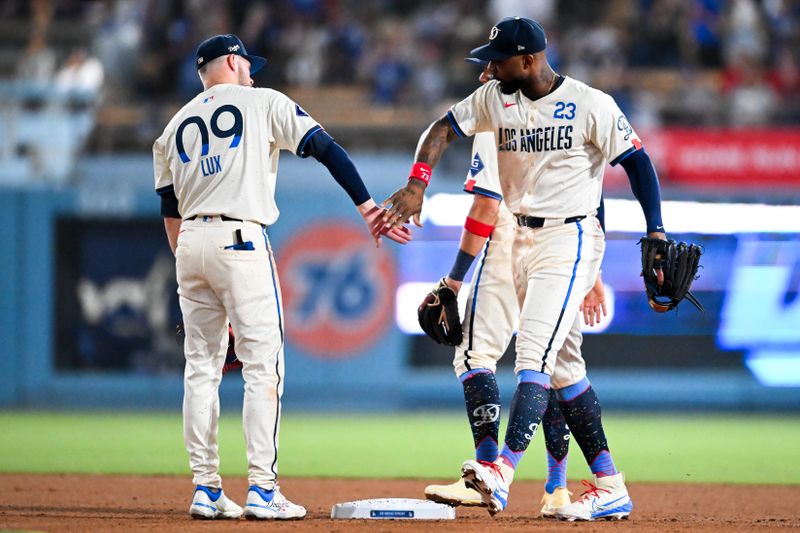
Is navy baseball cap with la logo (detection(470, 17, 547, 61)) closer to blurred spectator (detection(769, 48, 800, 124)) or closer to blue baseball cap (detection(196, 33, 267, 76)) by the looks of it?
blue baseball cap (detection(196, 33, 267, 76))

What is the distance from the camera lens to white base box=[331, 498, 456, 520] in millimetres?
5211

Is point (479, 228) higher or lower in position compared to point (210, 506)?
higher

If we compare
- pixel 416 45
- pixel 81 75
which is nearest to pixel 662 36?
pixel 416 45

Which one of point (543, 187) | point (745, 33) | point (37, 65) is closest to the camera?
point (543, 187)

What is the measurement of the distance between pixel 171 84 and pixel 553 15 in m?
4.98

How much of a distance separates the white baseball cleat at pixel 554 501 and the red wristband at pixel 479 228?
127 cm

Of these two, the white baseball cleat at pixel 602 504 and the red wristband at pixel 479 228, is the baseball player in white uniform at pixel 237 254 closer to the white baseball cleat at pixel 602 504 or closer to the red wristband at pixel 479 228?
the red wristband at pixel 479 228

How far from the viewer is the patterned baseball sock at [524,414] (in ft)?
17.1

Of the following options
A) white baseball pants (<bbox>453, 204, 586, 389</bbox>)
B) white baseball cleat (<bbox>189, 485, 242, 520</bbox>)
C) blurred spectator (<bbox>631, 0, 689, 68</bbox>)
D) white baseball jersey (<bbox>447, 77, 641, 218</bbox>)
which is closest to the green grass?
white baseball pants (<bbox>453, 204, 586, 389</bbox>)

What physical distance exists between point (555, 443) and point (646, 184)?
135 cm

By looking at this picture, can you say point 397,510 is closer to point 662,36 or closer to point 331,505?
point 331,505

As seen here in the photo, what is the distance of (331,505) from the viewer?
6.18m

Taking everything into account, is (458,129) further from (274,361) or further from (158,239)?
(158,239)

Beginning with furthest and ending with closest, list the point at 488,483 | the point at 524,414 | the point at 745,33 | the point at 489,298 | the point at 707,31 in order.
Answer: the point at 707,31 < the point at 745,33 < the point at 489,298 < the point at 524,414 < the point at 488,483
